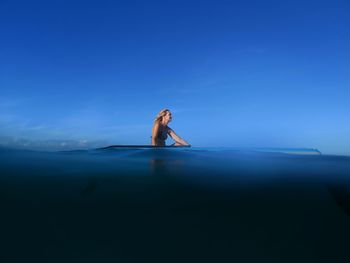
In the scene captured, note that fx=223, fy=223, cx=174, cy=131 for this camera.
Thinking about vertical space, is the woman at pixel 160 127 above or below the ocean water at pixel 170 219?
above

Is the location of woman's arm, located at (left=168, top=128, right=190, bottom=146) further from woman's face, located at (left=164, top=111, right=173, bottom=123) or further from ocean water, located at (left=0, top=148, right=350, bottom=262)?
ocean water, located at (left=0, top=148, right=350, bottom=262)

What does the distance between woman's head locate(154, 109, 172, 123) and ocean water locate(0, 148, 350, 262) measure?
9.94 m

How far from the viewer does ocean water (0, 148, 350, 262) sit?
1.46 metres

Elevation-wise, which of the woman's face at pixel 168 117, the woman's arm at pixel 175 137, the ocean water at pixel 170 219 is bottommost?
the ocean water at pixel 170 219

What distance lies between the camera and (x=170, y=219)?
5.79 feet

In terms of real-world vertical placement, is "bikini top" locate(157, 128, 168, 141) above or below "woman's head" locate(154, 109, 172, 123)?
below

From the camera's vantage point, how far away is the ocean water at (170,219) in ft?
4.79

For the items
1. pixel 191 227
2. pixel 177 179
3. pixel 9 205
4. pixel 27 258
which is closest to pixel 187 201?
pixel 191 227

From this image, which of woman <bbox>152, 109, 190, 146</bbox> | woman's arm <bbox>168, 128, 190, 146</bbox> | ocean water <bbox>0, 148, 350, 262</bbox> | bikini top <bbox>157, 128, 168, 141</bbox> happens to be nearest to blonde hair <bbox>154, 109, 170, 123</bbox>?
woman <bbox>152, 109, 190, 146</bbox>

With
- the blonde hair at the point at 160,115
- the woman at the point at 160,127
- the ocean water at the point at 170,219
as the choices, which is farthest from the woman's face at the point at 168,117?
→ the ocean water at the point at 170,219

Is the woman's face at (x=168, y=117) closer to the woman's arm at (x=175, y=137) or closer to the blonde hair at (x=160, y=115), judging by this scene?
the blonde hair at (x=160, y=115)

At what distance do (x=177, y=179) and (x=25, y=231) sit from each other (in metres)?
1.50

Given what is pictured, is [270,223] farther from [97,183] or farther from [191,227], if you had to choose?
[97,183]

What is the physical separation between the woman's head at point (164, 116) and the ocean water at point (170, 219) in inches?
391
